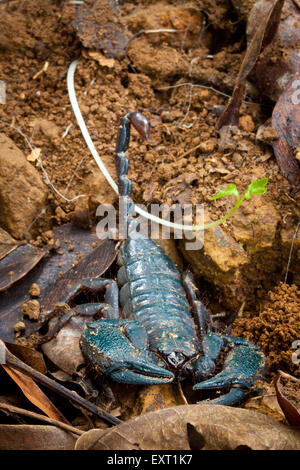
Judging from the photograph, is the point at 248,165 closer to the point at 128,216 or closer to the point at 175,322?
the point at 128,216

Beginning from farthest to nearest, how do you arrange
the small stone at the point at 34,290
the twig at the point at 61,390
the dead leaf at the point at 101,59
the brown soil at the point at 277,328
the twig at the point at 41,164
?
1. the dead leaf at the point at 101,59
2. the twig at the point at 41,164
3. the small stone at the point at 34,290
4. the brown soil at the point at 277,328
5. the twig at the point at 61,390

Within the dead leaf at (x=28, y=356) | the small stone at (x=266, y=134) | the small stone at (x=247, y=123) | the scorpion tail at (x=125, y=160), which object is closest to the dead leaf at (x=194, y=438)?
the dead leaf at (x=28, y=356)

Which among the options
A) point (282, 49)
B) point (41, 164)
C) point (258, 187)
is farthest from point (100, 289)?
point (282, 49)

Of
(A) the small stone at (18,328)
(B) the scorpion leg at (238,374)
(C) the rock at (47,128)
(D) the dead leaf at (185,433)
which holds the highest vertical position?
(C) the rock at (47,128)

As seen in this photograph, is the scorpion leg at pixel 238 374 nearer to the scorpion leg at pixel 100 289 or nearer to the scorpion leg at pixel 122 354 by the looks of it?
the scorpion leg at pixel 122 354

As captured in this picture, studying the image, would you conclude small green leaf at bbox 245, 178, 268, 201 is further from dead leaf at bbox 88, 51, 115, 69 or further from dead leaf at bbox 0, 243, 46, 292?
dead leaf at bbox 88, 51, 115, 69

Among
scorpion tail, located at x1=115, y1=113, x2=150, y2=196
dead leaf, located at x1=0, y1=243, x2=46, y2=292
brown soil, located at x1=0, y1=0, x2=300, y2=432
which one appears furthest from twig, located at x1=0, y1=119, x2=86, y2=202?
dead leaf, located at x1=0, y1=243, x2=46, y2=292
